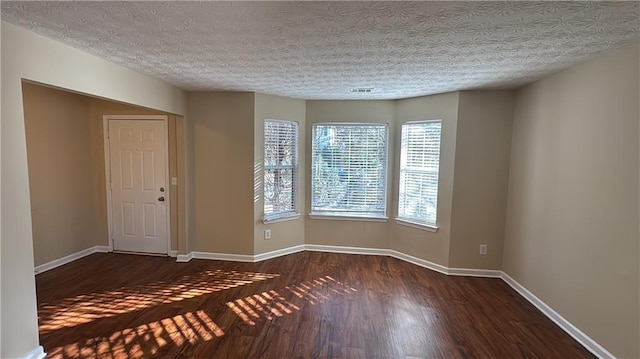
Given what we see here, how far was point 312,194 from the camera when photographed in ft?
14.9

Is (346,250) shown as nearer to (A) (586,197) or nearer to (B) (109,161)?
(A) (586,197)

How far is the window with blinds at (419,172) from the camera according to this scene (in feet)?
12.9

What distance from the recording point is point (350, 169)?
4449mm

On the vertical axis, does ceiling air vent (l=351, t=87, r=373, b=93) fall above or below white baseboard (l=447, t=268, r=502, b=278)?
above

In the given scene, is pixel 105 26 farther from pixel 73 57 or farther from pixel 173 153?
pixel 173 153

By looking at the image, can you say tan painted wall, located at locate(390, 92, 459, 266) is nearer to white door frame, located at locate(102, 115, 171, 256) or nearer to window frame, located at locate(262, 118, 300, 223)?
window frame, located at locate(262, 118, 300, 223)

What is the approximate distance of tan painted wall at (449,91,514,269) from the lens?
3576 millimetres

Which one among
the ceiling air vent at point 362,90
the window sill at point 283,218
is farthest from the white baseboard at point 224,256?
the ceiling air vent at point 362,90

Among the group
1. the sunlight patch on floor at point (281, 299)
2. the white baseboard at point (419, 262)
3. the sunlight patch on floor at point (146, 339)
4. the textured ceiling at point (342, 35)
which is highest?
the textured ceiling at point (342, 35)

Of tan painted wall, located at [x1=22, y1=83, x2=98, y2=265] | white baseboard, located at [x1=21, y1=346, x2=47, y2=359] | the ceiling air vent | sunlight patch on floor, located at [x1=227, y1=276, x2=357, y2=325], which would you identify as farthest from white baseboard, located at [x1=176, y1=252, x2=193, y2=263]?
the ceiling air vent

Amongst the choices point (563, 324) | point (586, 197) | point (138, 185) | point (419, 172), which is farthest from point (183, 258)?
point (586, 197)

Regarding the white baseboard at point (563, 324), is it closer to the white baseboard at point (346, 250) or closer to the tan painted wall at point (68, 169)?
the white baseboard at point (346, 250)

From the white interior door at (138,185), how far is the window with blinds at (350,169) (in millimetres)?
2138

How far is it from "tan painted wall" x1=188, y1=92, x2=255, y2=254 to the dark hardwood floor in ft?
1.43
